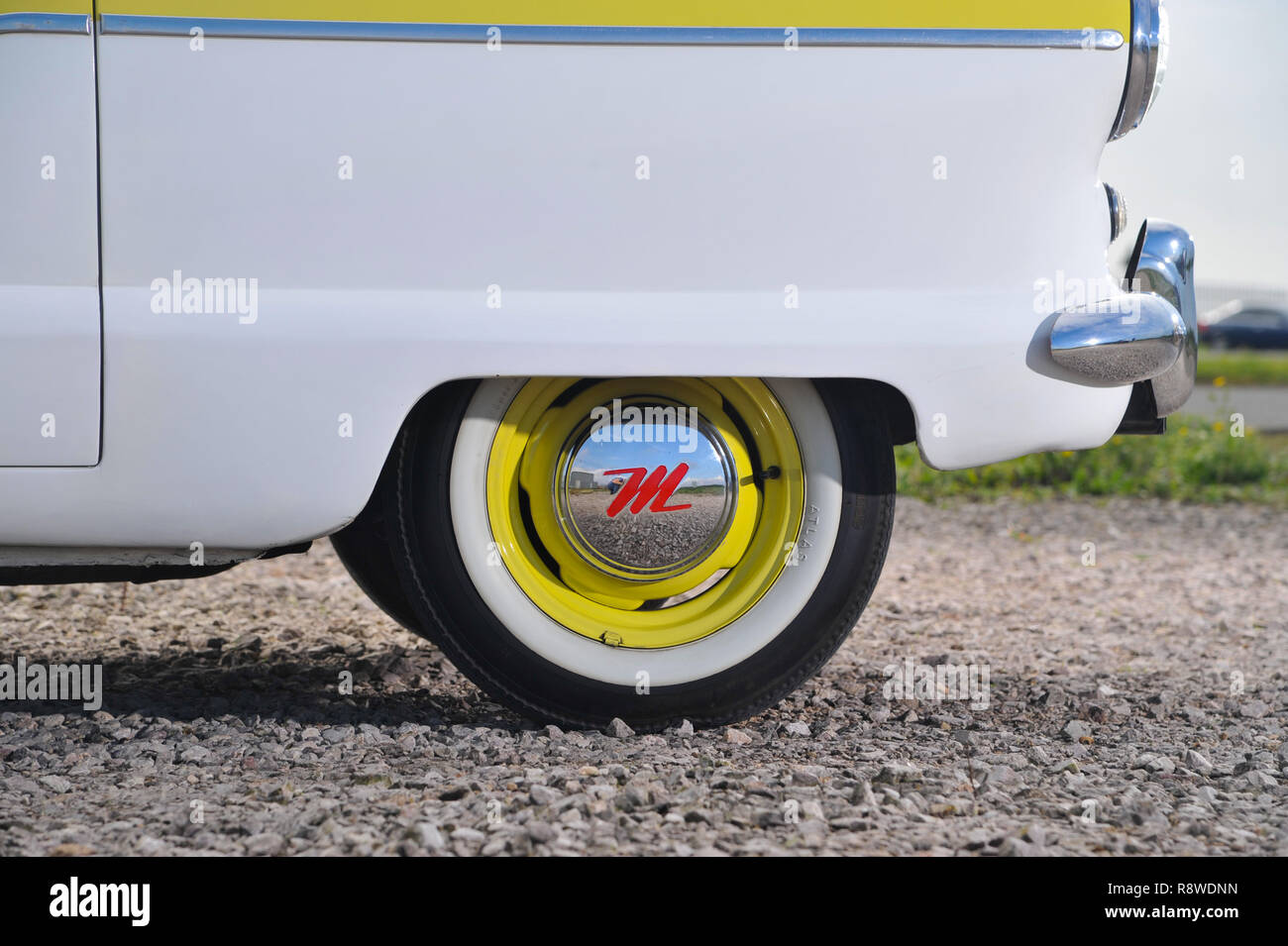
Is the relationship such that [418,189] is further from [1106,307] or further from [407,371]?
[1106,307]

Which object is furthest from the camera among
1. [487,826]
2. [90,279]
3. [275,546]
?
[275,546]

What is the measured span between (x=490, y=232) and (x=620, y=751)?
1.08m

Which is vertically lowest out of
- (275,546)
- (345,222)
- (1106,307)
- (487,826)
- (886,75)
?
(487,826)

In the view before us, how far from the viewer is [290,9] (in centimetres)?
240

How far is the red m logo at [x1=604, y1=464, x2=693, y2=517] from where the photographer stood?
2.58 metres

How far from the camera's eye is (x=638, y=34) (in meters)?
2.43

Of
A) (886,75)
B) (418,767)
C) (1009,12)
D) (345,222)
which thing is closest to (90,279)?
(345,222)

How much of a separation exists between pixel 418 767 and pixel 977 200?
160 cm

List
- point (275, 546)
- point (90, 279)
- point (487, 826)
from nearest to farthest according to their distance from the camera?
point (487, 826) → point (90, 279) → point (275, 546)

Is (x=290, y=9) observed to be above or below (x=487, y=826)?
above

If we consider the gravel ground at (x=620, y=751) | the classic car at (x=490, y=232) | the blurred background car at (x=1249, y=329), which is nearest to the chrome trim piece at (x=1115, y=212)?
the classic car at (x=490, y=232)

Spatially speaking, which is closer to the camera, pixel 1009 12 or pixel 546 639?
pixel 1009 12

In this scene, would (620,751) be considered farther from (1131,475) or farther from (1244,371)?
(1244,371)

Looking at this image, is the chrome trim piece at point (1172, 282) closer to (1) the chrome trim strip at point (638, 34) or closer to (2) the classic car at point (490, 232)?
(2) the classic car at point (490, 232)
